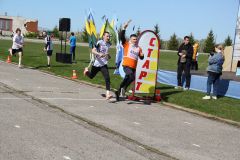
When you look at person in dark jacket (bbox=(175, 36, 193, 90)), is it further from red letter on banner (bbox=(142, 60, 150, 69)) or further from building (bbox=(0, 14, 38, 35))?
building (bbox=(0, 14, 38, 35))

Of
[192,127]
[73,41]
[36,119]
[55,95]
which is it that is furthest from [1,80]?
[73,41]

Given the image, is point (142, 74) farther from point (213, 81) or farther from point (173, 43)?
point (173, 43)

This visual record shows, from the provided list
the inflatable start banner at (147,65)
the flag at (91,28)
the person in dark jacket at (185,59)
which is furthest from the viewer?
the flag at (91,28)

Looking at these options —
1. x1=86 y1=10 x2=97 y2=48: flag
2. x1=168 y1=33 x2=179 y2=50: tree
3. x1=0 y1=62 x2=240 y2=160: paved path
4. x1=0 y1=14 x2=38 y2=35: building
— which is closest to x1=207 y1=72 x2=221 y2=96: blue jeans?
x1=0 y1=62 x2=240 y2=160: paved path

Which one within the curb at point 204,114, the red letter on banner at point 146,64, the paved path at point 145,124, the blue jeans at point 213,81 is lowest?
the curb at point 204,114

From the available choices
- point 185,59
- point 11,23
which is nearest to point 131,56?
point 185,59

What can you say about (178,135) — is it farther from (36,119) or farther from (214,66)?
(214,66)

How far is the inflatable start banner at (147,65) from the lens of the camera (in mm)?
12648

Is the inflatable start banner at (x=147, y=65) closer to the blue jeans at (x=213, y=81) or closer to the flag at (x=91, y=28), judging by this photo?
the blue jeans at (x=213, y=81)

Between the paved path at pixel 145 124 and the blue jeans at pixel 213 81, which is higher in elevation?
the blue jeans at pixel 213 81

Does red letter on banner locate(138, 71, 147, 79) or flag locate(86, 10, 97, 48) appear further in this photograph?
flag locate(86, 10, 97, 48)

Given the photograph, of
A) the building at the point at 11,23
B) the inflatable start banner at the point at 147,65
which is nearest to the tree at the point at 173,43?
the building at the point at 11,23

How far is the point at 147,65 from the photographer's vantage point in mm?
12750

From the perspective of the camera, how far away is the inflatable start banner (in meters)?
12.6
